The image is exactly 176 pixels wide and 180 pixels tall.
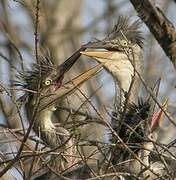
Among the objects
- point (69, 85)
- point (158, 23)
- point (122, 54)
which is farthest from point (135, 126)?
point (122, 54)

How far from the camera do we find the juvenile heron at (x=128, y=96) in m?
5.63

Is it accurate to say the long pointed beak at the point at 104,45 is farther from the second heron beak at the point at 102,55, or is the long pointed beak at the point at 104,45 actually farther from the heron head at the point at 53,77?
the heron head at the point at 53,77

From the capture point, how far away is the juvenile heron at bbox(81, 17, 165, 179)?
5627 millimetres

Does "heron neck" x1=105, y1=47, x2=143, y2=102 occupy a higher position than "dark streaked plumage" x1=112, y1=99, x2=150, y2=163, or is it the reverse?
"heron neck" x1=105, y1=47, x2=143, y2=102

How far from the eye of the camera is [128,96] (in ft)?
17.4

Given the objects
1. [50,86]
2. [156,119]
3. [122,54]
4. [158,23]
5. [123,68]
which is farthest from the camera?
[123,68]

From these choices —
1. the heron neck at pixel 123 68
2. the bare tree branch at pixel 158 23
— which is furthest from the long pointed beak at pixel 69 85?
the bare tree branch at pixel 158 23

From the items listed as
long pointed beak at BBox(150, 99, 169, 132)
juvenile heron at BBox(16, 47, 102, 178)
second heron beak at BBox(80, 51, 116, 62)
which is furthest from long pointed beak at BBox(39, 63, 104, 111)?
long pointed beak at BBox(150, 99, 169, 132)

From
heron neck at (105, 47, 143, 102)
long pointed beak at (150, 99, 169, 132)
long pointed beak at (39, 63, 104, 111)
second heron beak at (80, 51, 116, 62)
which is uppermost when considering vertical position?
second heron beak at (80, 51, 116, 62)

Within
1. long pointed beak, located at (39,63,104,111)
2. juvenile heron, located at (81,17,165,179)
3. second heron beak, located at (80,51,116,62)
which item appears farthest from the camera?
second heron beak, located at (80,51,116,62)

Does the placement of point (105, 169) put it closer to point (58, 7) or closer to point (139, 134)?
point (139, 134)

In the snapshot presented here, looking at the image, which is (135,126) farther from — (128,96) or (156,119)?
(128,96)

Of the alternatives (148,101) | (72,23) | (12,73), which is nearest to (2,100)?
(12,73)

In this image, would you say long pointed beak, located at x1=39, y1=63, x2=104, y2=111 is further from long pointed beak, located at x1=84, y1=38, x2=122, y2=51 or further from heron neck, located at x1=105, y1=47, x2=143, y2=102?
heron neck, located at x1=105, y1=47, x2=143, y2=102
